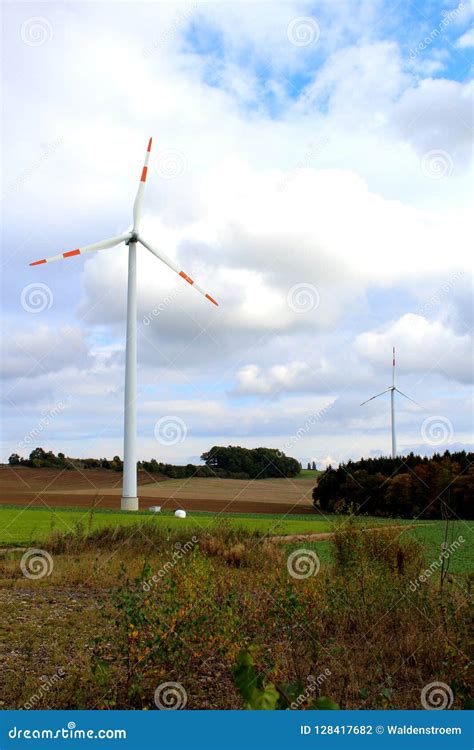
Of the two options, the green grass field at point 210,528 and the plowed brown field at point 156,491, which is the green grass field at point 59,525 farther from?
the plowed brown field at point 156,491

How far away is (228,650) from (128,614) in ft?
4.07

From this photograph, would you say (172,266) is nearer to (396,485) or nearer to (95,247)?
(95,247)

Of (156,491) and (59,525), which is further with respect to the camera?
(156,491)

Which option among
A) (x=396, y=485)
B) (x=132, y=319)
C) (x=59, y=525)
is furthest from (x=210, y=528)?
(x=396, y=485)

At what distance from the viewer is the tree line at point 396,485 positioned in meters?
45.1

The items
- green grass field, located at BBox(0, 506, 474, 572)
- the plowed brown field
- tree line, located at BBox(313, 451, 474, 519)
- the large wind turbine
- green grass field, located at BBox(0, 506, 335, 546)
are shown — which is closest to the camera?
green grass field, located at BBox(0, 506, 474, 572)

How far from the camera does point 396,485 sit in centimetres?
4625

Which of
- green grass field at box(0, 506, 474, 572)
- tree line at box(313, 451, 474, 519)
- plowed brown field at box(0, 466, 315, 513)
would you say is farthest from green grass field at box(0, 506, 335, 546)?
tree line at box(313, 451, 474, 519)

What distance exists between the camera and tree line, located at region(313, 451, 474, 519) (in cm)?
4512

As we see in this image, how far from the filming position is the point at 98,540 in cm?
1852

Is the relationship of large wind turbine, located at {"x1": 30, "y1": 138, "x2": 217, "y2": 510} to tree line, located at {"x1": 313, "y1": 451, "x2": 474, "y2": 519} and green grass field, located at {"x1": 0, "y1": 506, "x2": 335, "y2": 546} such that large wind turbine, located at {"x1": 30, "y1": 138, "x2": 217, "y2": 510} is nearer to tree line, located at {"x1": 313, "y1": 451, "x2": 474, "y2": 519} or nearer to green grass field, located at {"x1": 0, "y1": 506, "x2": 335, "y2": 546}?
green grass field, located at {"x1": 0, "y1": 506, "x2": 335, "y2": 546}

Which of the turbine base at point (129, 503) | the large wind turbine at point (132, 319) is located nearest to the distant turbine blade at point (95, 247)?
the large wind turbine at point (132, 319)

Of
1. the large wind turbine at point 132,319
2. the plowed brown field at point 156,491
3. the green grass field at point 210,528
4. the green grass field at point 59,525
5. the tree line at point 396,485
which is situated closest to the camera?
the green grass field at point 210,528
